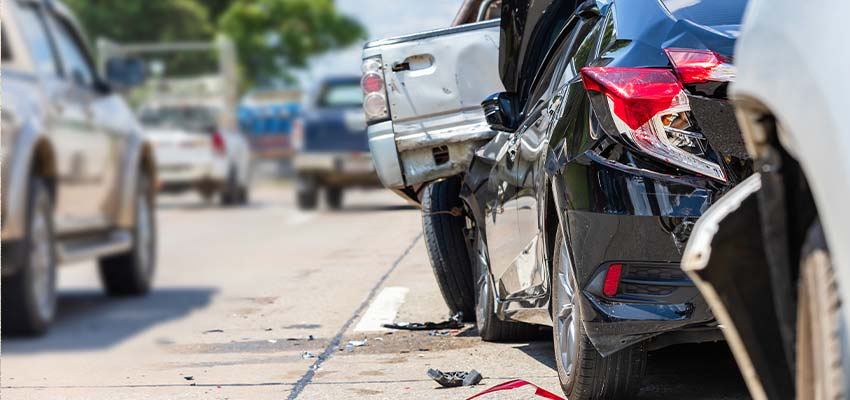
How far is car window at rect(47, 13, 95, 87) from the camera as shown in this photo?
977 cm

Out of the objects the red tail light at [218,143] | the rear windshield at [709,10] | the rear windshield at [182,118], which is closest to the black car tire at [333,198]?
Result: the red tail light at [218,143]

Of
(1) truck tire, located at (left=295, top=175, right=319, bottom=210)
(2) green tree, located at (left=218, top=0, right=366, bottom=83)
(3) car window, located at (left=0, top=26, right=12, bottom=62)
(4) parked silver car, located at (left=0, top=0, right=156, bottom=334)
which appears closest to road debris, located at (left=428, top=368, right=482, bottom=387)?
(4) parked silver car, located at (left=0, top=0, right=156, bottom=334)

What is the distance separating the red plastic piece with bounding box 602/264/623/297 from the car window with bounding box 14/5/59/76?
4.78 meters

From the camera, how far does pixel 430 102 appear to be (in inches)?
313

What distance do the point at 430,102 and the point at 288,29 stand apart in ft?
153

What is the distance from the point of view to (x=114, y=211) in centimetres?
1034

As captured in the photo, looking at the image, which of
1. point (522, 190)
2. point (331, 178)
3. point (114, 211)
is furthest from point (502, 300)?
point (331, 178)

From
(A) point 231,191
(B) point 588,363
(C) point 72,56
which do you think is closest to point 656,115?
(B) point 588,363

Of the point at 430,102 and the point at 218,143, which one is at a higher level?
the point at 430,102

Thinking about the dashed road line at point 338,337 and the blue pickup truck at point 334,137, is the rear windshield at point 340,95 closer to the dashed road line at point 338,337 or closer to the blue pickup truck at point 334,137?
the blue pickup truck at point 334,137

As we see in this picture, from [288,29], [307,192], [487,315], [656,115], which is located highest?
[656,115]

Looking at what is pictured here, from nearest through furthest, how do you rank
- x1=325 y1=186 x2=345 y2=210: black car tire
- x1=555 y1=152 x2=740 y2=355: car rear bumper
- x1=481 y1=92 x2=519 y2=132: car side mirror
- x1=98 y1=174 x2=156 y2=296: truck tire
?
x1=555 y1=152 x2=740 y2=355: car rear bumper → x1=481 y1=92 x2=519 y2=132: car side mirror → x1=98 y1=174 x2=156 y2=296: truck tire → x1=325 y1=186 x2=345 y2=210: black car tire

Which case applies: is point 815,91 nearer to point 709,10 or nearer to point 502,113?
point 709,10

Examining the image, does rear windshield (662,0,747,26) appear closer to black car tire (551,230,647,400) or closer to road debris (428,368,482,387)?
black car tire (551,230,647,400)
